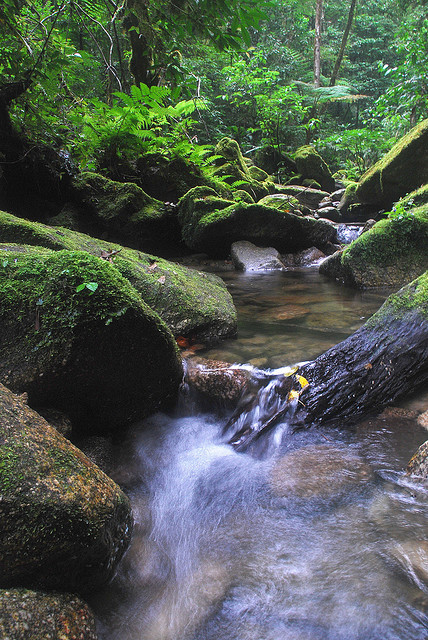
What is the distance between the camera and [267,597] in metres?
1.71

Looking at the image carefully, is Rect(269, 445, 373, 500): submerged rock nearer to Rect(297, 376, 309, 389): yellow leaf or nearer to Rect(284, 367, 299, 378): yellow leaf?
Rect(297, 376, 309, 389): yellow leaf

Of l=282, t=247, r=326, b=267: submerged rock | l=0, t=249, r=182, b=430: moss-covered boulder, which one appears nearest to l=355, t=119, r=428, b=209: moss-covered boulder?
l=282, t=247, r=326, b=267: submerged rock

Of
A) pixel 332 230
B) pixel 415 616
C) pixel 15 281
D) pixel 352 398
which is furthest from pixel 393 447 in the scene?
pixel 332 230

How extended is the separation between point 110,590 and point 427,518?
165 cm

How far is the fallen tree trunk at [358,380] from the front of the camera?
9.62ft

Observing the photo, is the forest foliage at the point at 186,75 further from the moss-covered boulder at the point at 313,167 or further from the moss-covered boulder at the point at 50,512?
the moss-covered boulder at the point at 50,512

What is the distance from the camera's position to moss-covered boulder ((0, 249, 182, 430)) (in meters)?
2.29

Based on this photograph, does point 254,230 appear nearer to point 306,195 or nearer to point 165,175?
point 165,175

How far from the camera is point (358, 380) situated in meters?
2.97

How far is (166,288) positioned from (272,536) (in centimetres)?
267

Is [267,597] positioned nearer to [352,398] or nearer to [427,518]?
[427,518]

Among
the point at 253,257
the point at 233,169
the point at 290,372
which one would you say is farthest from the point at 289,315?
the point at 233,169

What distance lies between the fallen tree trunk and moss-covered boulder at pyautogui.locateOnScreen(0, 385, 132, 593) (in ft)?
4.51

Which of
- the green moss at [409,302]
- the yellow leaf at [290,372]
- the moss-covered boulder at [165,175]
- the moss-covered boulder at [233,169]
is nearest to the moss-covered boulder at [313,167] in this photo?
the moss-covered boulder at [233,169]
